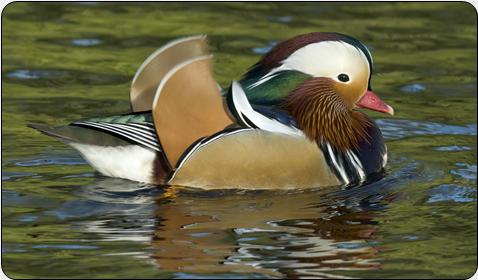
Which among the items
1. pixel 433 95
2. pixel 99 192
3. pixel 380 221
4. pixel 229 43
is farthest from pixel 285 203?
pixel 229 43

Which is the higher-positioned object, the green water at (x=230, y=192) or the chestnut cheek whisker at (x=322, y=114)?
the chestnut cheek whisker at (x=322, y=114)

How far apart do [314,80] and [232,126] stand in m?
0.74

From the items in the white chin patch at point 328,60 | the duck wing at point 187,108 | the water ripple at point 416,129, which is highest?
the white chin patch at point 328,60

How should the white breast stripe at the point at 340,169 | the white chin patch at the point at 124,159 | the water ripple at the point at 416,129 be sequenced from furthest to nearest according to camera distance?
the water ripple at the point at 416,129, the white breast stripe at the point at 340,169, the white chin patch at the point at 124,159

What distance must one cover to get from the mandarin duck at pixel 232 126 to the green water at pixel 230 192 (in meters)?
0.13

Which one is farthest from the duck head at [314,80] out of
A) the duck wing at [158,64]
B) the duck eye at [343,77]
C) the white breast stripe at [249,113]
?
the duck wing at [158,64]

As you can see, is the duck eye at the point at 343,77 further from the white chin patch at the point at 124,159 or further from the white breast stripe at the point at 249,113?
the white chin patch at the point at 124,159

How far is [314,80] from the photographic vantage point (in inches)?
306

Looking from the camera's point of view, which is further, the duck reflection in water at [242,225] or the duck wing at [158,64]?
the duck wing at [158,64]

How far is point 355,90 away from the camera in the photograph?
790 centimetres

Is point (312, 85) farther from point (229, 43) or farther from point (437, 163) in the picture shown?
point (229, 43)

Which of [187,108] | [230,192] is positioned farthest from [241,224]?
[187,108]

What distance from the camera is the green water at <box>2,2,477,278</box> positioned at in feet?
20.6

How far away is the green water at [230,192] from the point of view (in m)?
6.28
